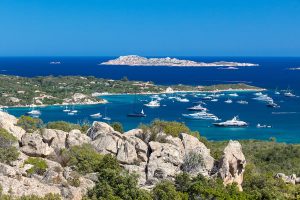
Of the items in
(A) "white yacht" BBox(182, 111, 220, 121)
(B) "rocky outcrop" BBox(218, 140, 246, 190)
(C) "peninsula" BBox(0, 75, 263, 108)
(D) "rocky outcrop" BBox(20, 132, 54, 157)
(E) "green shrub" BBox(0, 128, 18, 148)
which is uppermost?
(E) "green shrub" BBox(0, 128, 18, 148)

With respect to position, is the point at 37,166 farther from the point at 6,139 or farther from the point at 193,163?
the point at 193,163

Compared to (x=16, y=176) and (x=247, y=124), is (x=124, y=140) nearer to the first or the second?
(x=16, y=176)

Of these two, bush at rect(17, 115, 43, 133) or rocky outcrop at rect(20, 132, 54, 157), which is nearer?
rocky outcrop at rect(20, 132, 54, 157)

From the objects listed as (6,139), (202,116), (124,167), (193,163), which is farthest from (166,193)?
(202,116)

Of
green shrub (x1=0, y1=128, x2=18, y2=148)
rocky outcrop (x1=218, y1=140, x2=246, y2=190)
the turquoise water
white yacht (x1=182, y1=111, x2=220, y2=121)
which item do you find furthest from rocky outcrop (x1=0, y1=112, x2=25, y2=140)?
white yacht (x1=182, y1=111, x2=220, y2=121)

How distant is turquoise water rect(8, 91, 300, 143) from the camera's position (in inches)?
3223

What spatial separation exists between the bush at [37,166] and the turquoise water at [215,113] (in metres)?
51.5

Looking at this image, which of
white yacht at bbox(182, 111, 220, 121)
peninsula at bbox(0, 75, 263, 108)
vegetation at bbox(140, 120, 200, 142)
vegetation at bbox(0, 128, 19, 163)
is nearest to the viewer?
vegetation at bbox(0, 128, 19, 163)

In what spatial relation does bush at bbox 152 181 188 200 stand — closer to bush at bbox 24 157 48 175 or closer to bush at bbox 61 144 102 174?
bush at bbox 61 144 102 174

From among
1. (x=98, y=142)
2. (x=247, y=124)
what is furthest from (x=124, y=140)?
(x=247, y=124)

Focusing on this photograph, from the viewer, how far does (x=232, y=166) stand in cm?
2886

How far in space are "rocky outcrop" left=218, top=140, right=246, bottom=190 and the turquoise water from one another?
4654 centimetres

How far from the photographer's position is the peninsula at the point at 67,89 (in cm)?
11381

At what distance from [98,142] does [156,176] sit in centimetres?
609
